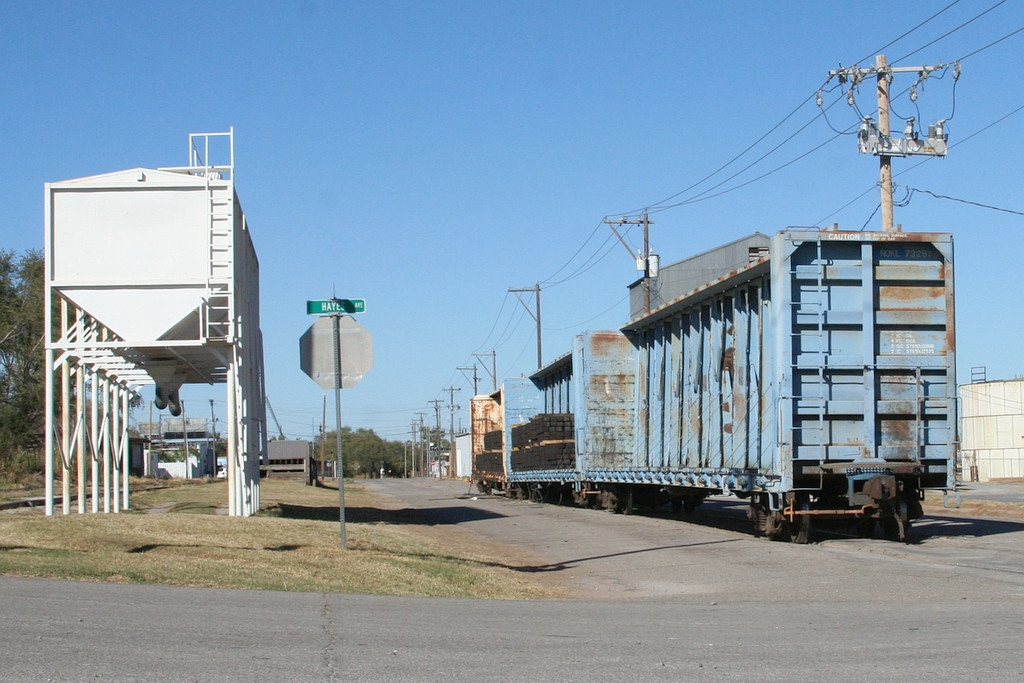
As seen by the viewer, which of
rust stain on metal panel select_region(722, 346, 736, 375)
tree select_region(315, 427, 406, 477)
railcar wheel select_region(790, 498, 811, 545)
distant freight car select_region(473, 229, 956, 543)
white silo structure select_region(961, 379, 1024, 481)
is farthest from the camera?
tree select_region(315, 427, 406, 477)

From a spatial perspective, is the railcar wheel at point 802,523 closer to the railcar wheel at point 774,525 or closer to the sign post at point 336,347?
the railcar wheel at point 774,525

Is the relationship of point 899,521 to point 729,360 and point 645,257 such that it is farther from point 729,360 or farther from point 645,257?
point 645,257

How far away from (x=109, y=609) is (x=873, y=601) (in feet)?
22.1

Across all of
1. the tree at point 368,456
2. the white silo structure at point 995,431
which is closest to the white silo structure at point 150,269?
the white silo structure at point 995,431

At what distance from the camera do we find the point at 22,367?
5156 cm

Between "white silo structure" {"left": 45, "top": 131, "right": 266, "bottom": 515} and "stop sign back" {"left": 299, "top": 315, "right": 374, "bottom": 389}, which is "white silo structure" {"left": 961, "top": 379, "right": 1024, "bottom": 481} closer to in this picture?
"white silo structure" {"left": 45, "top": 131, "right": 266, "bottom": 515}

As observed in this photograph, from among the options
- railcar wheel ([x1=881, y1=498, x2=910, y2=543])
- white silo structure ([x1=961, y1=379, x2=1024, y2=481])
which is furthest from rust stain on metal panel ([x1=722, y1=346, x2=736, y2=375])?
white silo structure ([x1=961, y1=379, x2=1024, y2=481])

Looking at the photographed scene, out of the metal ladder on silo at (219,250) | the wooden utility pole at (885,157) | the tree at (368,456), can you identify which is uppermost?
the wooden utility pole at (885,157)

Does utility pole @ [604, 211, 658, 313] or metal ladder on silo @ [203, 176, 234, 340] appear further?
utility pole @ [604, 211, 658, 313]

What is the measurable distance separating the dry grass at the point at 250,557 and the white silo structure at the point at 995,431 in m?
50.5

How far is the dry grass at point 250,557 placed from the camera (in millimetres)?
10594

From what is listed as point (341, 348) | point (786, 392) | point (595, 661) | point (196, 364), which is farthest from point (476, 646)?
point (196, 364)

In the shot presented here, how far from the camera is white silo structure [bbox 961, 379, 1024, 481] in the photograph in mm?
59312

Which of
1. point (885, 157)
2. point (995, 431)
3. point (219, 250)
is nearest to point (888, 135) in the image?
point (885, 157)
